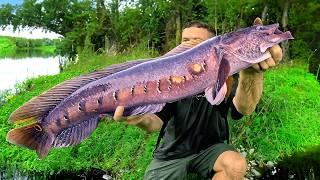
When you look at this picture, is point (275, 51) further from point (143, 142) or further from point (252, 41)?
point (143, 142)

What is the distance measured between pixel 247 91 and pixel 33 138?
1.64m

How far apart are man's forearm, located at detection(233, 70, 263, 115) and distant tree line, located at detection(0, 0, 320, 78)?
7.79 meters

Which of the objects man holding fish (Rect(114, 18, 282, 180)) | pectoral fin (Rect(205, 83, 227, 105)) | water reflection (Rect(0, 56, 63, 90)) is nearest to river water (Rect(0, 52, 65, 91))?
water reflection (Rect(0, 56, 63, 90))

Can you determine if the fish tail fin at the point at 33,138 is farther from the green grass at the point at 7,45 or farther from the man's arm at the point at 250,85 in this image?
the green grass at the point at 7,45

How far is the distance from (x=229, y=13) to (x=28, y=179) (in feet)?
39.4

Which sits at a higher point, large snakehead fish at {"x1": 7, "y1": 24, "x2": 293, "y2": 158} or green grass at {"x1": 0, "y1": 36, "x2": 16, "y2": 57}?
large snakehead fish at {"x1": 7, "y1": 24, "x2": 293, "y2": 158}

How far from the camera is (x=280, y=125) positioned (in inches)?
285

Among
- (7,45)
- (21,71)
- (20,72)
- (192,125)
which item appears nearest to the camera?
(192,125)

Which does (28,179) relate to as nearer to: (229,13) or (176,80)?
(176,80)

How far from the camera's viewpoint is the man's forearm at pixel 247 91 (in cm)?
349

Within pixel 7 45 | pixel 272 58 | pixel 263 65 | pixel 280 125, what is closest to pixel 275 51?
pixel 272 58

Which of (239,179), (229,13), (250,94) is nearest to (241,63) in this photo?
(250,94)

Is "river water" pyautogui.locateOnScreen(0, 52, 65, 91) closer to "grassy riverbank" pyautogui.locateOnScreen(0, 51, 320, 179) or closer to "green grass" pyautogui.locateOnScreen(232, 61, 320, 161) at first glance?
"grassy riverbank" pyautogui.locateOnScreen(0, 51, 320, 179)

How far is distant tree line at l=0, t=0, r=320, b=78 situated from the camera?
62.9ft
